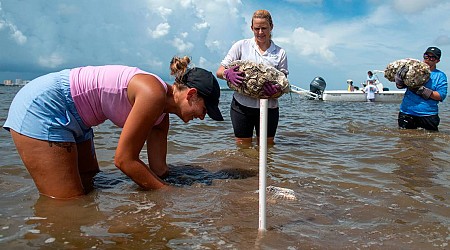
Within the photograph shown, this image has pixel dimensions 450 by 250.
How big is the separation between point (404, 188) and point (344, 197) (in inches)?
29.7

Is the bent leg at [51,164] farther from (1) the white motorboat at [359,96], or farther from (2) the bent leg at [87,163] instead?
(1) the white motorboat at [359,96]

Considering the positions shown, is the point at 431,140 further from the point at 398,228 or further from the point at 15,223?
the point at 15,223

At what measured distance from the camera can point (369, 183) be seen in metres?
4.15

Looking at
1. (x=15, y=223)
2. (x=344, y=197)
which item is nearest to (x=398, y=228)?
(x=344, y=197)

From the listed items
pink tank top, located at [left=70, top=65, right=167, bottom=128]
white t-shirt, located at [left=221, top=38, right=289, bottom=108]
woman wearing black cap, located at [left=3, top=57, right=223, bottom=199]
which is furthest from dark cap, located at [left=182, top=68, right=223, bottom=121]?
white t-shirt, located at [left=221, top=38, right=289, bottom=108]

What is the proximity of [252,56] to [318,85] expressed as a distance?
26.3 m

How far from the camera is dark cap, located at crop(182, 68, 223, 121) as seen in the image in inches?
130

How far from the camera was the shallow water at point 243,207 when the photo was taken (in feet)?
8.42

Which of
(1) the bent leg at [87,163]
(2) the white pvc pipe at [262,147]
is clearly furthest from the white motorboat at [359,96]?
(2) the white pvc pipe at [262,147]

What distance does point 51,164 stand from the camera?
10.6ft

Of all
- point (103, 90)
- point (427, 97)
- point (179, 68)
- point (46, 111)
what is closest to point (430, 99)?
point (427, 97)

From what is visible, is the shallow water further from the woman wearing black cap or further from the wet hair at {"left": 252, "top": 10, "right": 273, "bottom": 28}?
the wet hair at {"left": 252, "top": 10, "right": 273, "bottom": 28}

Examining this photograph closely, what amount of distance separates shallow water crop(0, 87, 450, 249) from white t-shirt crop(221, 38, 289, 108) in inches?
28.5

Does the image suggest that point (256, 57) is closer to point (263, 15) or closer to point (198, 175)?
point (263, 15)
